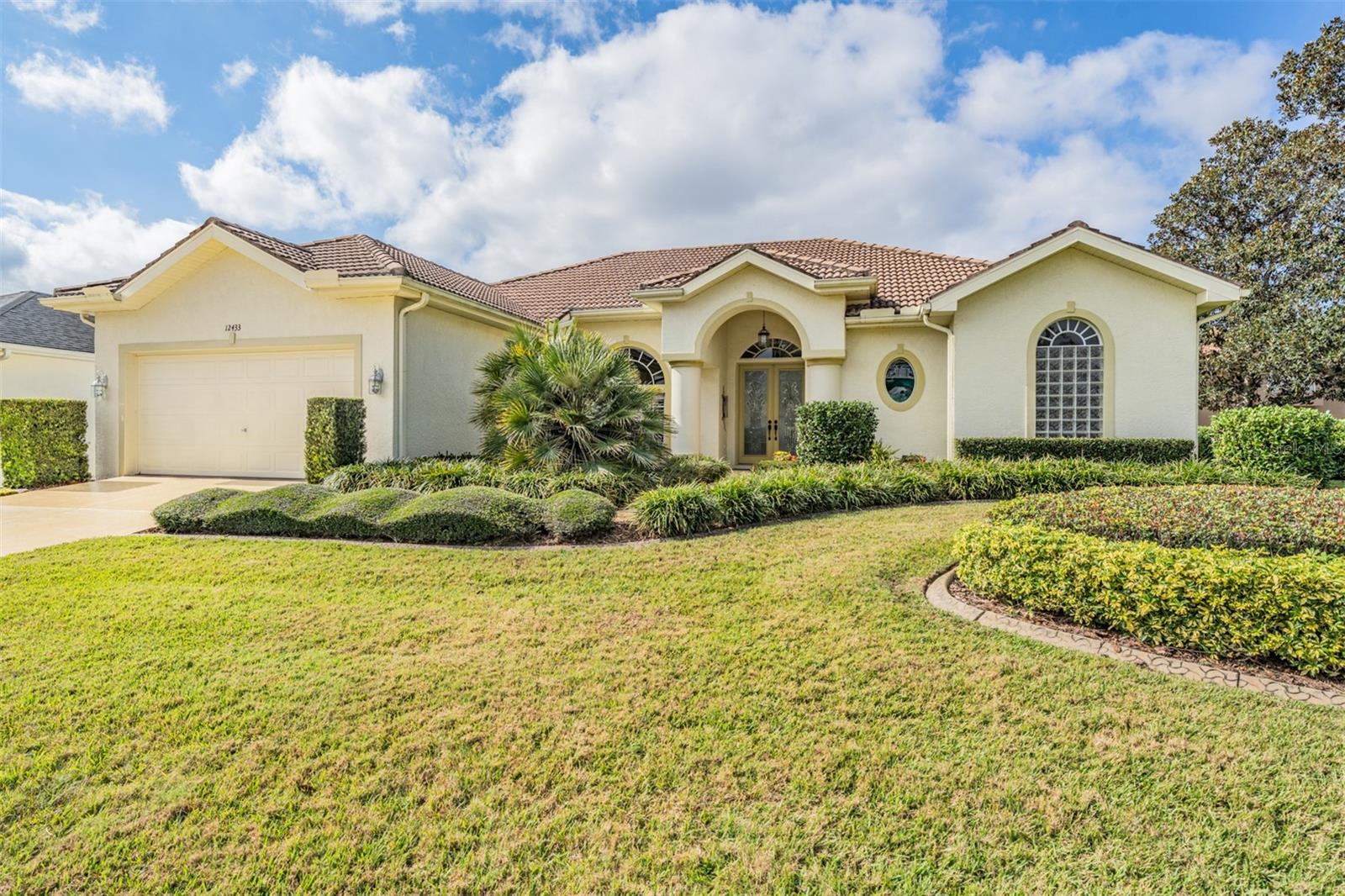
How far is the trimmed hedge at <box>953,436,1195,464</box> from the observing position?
41.1 ft

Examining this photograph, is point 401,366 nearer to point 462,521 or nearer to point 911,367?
point 462,521

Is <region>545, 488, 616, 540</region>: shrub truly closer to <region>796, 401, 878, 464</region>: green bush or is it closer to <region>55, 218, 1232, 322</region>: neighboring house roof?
<region>796, 401, 878, 464</region>: green bush

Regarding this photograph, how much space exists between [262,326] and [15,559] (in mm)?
7695

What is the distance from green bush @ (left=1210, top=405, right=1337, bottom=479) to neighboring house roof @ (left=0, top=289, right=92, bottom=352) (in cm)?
3222

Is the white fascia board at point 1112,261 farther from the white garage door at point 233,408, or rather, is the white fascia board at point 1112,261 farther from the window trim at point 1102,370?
the white garage door at point 233,408

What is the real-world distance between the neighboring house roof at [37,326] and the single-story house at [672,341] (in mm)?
8403

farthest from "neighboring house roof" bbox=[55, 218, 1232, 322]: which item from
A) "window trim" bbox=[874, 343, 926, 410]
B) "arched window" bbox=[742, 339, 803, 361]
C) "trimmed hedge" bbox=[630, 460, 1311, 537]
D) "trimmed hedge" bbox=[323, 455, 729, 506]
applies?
"trimmed hedge" bbox=[630, 460, 1311, 537]

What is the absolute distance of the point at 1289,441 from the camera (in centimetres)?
1214

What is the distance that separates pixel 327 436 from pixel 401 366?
2.03 metres

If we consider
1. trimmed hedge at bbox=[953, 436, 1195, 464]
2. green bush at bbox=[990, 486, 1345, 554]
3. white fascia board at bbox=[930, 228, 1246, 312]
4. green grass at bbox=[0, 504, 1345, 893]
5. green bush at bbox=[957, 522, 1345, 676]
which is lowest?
green grass at bbox=[0, 504, 1345, 893]

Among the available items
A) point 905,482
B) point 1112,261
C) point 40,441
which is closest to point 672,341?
point 905,482

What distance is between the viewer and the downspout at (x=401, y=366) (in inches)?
501

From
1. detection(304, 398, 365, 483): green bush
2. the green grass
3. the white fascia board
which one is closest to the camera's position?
the green grass

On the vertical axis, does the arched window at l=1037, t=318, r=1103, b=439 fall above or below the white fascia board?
below
